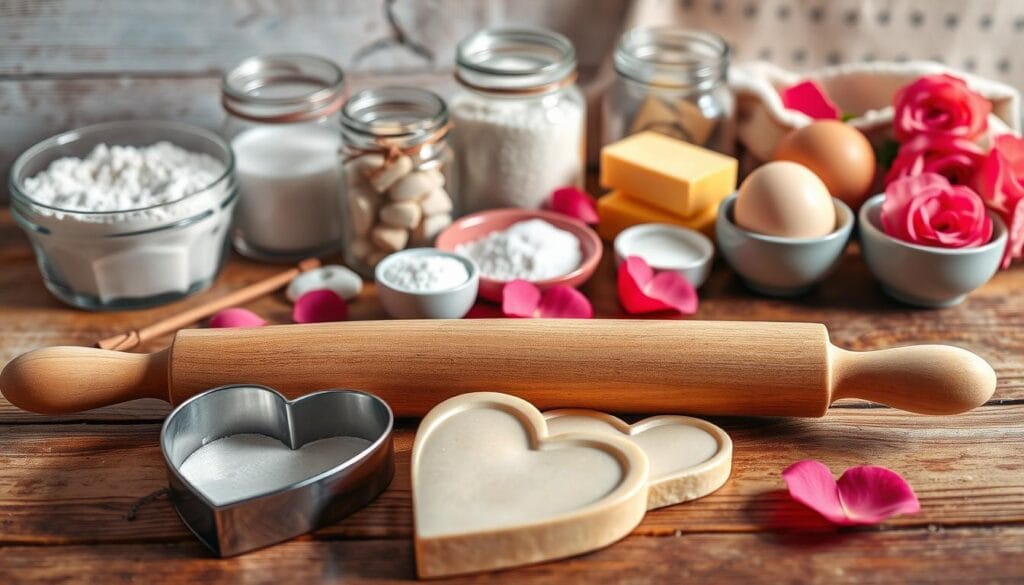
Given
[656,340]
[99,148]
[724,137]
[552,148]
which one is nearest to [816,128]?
[724,137]

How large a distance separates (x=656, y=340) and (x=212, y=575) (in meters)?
0.43

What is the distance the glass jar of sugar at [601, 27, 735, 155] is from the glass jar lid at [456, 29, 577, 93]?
0.09 metres

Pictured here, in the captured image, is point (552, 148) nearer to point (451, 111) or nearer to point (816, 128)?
point (451, 111)

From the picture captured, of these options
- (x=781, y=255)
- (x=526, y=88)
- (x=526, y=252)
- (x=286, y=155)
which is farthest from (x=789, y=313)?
(x=286, y=155)

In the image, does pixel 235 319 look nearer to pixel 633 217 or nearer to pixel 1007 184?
pixel 633 217

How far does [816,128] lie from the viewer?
1.27 metres

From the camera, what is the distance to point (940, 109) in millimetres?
1260

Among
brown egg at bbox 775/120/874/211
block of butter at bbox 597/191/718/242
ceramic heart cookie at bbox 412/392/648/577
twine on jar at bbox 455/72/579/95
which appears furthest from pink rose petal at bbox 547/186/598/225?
ceramic heart cookie at bbox 412/392/648/577

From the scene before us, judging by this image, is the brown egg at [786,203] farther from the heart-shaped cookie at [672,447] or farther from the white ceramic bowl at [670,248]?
the heart-shaped cookie at [672,447]

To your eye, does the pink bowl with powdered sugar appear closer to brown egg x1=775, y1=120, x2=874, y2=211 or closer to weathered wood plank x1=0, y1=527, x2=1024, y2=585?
brown egg x1=775, y1=120, x2=874, y2=211

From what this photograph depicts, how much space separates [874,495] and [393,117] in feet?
2.39

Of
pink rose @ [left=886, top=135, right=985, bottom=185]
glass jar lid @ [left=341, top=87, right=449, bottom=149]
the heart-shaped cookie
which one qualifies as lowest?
the heart-shaped cookie

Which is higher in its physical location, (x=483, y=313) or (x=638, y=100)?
(x=638, y=100)

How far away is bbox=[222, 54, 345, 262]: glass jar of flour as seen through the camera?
129 centimetres
